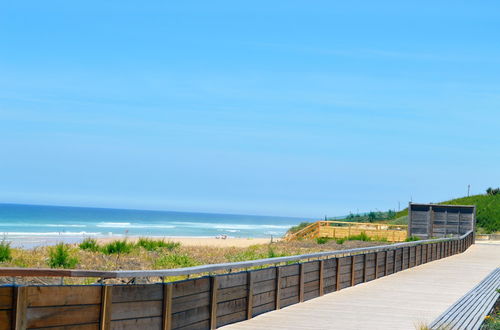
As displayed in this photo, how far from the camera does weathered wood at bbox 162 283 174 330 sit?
10414mm

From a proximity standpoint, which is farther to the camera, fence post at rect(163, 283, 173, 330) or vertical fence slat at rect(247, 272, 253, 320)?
vertical fence slat at rect(247, 272, 253, 320)

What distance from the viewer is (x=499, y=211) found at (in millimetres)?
76062

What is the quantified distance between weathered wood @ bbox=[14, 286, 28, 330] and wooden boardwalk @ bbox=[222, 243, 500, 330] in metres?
4.39

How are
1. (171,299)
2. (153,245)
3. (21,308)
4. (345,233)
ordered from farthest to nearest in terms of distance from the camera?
(345,233) < (153,245) < (171,299) < (21,308)

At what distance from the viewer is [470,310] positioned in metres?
14.6

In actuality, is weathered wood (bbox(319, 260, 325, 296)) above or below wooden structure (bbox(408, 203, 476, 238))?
below

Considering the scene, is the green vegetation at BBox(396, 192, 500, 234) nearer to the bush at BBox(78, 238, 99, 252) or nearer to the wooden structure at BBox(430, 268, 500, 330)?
the bush at BBox(78, 238, 99, 252)

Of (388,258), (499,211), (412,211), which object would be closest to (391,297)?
(388,258)

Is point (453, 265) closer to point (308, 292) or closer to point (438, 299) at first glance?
point (438, 299)

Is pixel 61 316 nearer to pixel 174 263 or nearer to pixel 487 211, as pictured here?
pixel 174 263

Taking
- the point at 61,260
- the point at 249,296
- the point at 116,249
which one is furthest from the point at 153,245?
the point at 249,296

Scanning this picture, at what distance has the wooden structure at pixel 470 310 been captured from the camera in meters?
12.5

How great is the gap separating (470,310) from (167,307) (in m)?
6.55

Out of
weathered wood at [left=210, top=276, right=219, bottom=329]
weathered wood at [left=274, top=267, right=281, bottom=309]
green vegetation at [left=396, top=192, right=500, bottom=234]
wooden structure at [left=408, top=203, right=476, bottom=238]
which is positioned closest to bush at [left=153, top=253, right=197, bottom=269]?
weathered wood at [left=274, top=267, right=281, bottom=309]
